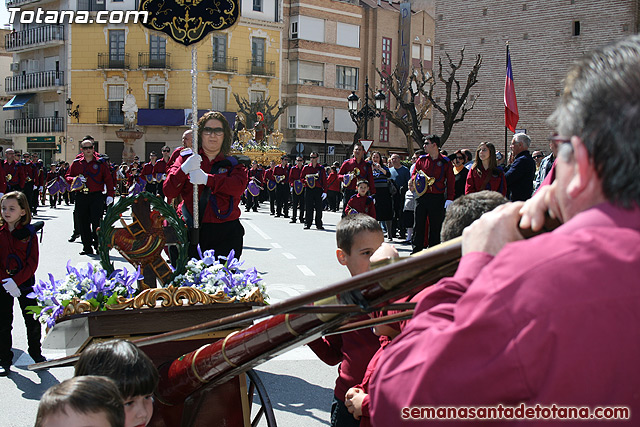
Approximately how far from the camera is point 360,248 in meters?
3.30

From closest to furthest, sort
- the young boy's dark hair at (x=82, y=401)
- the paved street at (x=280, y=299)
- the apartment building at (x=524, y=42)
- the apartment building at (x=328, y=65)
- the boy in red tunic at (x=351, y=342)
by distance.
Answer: the young boy's dark hair at (x=82, y=401) → the boy in red tunic at (x=351, y=342) → the paved street at (x=280, y=299) → the apartment building at (x=524, y=42) → the apartment building at (x=328, y=65)

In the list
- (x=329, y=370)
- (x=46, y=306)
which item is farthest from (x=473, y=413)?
(x=329, y=370)

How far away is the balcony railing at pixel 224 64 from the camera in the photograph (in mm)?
51406

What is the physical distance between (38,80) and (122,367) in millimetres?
56323

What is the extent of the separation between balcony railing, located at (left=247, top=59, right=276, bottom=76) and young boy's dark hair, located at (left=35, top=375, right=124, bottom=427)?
51798 millimetres

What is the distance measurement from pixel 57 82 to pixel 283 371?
5222 cm

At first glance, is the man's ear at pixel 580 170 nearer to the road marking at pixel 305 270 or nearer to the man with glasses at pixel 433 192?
the road marking at pixel 305 270

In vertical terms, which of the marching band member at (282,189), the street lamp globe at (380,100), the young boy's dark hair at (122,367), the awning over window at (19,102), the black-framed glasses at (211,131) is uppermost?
the awning over window at (19,102)

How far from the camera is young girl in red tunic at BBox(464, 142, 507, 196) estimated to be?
10641 millimetres

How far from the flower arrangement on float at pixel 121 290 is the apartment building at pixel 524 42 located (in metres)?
30.9

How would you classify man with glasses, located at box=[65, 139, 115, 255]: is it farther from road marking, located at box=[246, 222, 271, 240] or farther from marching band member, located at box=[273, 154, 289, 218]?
marching band member, located at box=[273, 154, 289, 218]

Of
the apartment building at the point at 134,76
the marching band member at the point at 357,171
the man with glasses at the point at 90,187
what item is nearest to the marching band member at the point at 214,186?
the man with glasses at the point at 90,187

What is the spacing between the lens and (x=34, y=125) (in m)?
53.9

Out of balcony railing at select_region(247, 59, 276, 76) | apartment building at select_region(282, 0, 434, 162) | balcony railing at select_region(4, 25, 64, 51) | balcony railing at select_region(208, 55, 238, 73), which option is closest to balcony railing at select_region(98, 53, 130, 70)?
balcony railing at select_region(4, 25, 64, 51)
